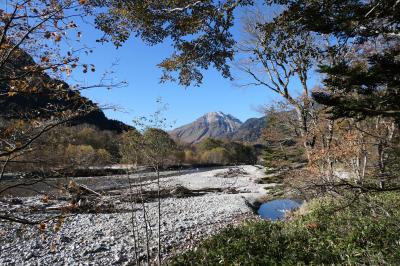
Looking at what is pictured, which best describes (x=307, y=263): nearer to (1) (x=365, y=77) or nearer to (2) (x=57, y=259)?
(1) (x=365, y=77)

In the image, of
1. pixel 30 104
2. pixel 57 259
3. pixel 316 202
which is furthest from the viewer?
pixel 316 202

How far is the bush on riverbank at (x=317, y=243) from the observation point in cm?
659

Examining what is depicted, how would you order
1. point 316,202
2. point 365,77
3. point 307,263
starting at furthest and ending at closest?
point 316,202 < point 307,263 < point 365,77

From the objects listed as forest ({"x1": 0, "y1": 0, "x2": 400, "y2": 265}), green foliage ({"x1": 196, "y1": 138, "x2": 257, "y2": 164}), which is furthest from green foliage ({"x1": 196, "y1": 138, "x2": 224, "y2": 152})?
forest ({"x1": 0, "y1": 0, "x2": 400, "y2": 265})

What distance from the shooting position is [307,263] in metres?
7.19

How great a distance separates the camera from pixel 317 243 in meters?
8.06

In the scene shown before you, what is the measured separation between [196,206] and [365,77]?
15.8 metres

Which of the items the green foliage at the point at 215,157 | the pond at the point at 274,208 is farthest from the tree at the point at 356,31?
the green foliage at the point at 215,157

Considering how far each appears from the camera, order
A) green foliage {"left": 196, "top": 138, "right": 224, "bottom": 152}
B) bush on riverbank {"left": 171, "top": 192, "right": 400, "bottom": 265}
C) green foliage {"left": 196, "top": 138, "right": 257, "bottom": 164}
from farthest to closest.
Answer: green foliage {"left": 196, "top": 138, "right": 224, "bottom": 152} < green foliage {"left": 196, "top": 138, "right": 257, "bottom": 164} < bush on riverbank {"left": 171, "top": 192, "right": 400, "bottom": 265}

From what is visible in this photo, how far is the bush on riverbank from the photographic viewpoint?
6594 millimetres

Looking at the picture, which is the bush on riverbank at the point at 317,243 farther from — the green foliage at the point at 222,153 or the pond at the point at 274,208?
the green foliage at the point at 222,153

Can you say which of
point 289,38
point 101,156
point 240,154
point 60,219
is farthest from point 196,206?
point 240,154

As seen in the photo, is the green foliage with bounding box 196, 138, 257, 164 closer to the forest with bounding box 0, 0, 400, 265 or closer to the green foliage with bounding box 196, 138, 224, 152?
the green foliage with bounding box 196, 138, 224, 152

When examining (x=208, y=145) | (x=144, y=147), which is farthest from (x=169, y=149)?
(x=208, y=145)
